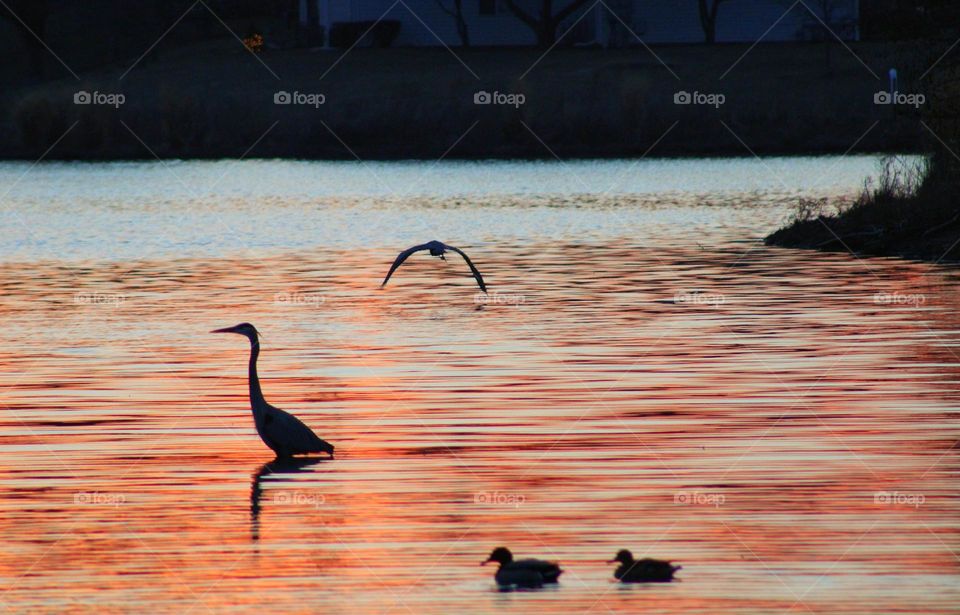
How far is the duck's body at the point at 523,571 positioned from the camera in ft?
36.2

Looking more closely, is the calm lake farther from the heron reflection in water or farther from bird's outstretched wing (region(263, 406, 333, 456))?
bird's outstretched wing (region(263, 406, 333, 456))

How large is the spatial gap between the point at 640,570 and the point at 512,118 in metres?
56.3

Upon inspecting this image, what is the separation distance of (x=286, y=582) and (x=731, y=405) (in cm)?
733

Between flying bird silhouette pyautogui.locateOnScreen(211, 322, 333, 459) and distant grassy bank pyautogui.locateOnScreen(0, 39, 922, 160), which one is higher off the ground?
distant grassy bank pyautogui.locateOnScreen(0, 39, 922, 160)

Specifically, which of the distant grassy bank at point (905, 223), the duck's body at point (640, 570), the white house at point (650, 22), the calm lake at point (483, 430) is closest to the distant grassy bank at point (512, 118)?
the white house at point (650, 22)

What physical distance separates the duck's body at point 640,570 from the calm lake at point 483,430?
7 centimetres

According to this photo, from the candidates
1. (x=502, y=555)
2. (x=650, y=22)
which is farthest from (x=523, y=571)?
(x=650, y=22)

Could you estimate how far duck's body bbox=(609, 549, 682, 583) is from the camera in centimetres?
1107

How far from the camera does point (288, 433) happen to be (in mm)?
15062

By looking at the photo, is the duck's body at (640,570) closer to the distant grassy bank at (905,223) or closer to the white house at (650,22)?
the distant grassy bank at (905,223)

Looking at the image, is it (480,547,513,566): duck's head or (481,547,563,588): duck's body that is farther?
(480,547,513,566): duck's head

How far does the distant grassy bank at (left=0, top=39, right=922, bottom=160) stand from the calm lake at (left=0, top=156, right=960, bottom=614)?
29.1 metres

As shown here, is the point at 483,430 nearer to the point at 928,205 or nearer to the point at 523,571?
the point at 523,571

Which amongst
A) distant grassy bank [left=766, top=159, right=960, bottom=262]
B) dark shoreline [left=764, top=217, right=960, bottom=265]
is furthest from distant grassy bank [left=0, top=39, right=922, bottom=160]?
distant grassy bank [left=766, top=159, right=960, bottom=262]
